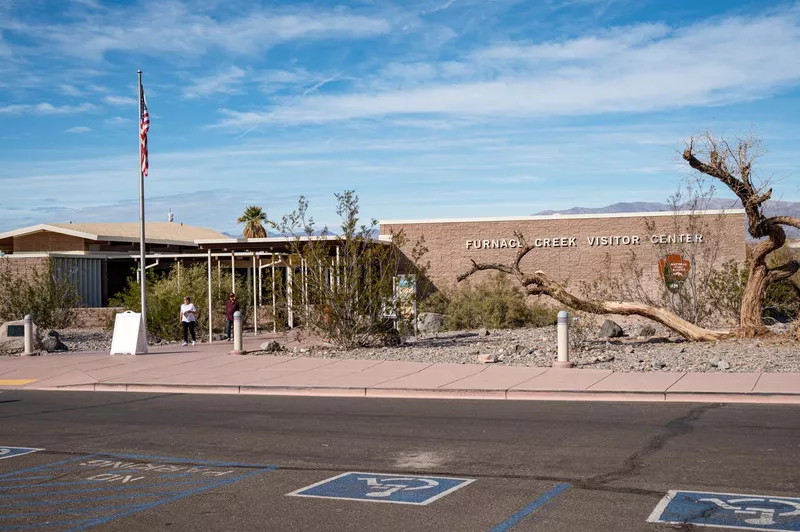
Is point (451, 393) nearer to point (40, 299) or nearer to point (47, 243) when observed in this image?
point (40, 299)

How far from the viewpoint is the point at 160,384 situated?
17391 millimetres

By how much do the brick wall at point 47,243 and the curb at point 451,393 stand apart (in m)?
25.5

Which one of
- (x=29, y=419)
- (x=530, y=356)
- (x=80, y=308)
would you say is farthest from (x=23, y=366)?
(x=80, y=308)

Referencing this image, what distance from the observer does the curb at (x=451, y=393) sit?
13.3 metres

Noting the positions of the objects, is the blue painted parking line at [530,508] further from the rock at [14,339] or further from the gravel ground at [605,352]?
the rock at [14,339]

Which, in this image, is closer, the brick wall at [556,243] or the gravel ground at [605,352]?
the gravel ground at [605,352]

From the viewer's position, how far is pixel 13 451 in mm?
10703

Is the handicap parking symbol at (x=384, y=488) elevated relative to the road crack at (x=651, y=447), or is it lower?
lower

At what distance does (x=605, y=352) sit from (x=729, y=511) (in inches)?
494

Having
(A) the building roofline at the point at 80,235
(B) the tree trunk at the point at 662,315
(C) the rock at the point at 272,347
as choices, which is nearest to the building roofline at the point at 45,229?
(A) the building roofline at the point at 80,235

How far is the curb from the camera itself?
13.3m

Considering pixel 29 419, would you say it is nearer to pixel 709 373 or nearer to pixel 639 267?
pixel 709 373

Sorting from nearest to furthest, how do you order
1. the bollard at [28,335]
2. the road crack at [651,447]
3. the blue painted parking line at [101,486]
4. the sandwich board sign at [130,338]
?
the blue painted parking line at [101,486], the road crack at [651,447], the sandwich board sign at [130,338], the bollard at [28,335]

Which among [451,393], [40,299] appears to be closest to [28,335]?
[40,299]
